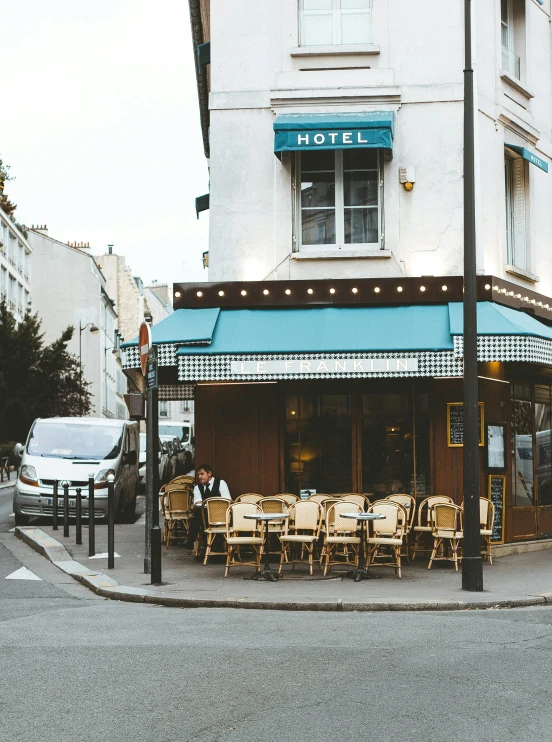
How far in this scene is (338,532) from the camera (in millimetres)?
13594

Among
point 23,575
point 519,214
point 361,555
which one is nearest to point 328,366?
point 361,555

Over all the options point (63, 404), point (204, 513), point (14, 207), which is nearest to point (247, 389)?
point (204, 513)

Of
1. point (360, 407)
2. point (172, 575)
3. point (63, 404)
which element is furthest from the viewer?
point (63, 404)

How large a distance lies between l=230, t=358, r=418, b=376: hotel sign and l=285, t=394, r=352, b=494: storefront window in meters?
1.37

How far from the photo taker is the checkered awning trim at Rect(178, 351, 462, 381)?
14.3m

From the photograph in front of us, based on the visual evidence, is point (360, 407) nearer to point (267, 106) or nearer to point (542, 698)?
point (267, 106)

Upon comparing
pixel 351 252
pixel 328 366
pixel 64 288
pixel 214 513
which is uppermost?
pixel 64 288

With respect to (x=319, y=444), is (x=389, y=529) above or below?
below

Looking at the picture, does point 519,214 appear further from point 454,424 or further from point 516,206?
point 454,424

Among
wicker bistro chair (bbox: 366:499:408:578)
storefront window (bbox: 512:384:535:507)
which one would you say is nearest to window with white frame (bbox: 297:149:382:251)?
storefront window (bbox: 512:384:535:507)

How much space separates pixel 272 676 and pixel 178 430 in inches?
1299

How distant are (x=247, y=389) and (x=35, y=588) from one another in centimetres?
471

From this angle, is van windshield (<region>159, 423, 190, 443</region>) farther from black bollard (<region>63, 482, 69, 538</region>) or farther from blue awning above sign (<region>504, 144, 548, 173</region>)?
blue awning above sign (<region>504, 144, 548, 173</region>)

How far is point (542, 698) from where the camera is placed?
6449mm
